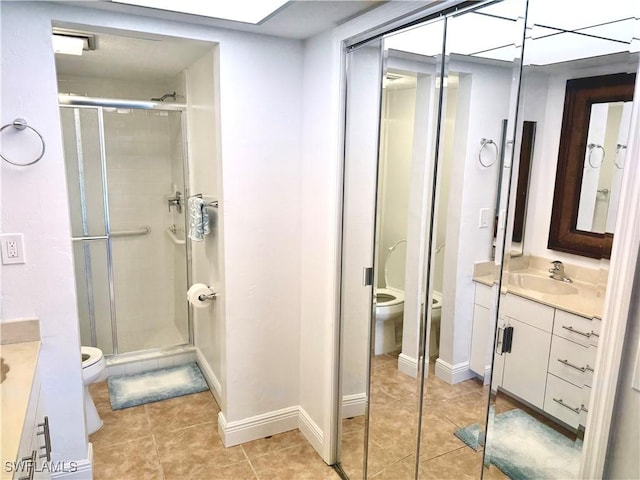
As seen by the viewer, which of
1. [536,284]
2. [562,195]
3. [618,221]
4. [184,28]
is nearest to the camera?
[618,221]

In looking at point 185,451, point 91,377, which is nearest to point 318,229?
point 185,451

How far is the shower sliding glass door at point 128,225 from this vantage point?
3.30 meters

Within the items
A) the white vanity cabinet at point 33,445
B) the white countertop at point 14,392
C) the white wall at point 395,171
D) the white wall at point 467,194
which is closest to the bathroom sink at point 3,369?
the white countertop at point 14,392

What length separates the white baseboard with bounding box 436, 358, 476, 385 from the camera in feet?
5.42

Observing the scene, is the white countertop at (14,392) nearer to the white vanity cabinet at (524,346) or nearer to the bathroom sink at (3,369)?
the bathroom sink at (3,369)

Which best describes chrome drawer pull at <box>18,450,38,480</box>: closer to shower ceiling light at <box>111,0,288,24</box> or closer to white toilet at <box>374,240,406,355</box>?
white toilet at <box>374,240,406,355</box>

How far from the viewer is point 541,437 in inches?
53.7

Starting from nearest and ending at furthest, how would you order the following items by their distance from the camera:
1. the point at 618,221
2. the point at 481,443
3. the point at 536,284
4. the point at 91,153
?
the point at 618,221 < the point at 536,284 < the point at 481,443 < the point at 91,153

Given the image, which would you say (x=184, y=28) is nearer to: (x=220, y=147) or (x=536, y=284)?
(x=220, y=147)

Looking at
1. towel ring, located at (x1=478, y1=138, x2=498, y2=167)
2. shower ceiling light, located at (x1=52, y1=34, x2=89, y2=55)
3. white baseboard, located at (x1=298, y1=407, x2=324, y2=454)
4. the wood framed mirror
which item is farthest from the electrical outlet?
the wood framed mirror

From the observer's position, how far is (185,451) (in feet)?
8.24

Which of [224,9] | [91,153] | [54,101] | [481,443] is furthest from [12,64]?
[481,443]

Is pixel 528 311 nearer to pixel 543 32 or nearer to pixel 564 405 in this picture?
pixel 564 405

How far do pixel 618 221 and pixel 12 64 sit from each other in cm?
223
